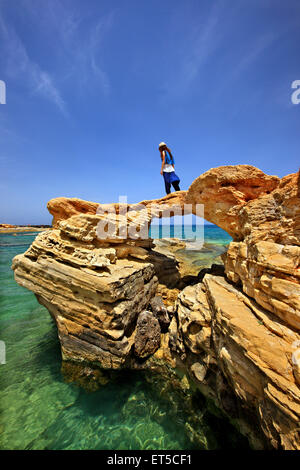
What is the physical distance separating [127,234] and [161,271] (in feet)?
9.21

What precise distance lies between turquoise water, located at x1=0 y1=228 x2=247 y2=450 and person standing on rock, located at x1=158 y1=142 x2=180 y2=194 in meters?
8.18

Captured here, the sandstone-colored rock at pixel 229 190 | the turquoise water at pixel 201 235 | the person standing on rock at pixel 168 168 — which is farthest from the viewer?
the turquoise water at pixel 201 235

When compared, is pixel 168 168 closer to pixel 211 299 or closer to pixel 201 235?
pixel 211 299

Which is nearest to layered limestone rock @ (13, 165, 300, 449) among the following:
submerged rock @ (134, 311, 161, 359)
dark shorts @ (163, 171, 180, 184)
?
submerged rock @ (134, 311, 161, 359)

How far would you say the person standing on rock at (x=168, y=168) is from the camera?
829 centimetres

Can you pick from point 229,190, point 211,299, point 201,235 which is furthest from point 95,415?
point 201,235

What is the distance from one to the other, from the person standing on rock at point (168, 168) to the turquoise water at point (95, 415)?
8178 mm

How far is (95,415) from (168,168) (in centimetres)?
952

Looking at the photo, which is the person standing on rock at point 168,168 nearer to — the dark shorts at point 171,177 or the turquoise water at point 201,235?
the dark shorts at point 171,177

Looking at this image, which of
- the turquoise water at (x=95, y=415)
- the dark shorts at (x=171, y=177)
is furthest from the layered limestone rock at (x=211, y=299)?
the dark shorts at (x=171, y=177)

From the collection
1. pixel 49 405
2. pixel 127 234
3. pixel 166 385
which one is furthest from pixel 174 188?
pixel 49 405

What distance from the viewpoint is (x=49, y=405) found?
461cm

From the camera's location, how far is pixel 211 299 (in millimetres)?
4961
